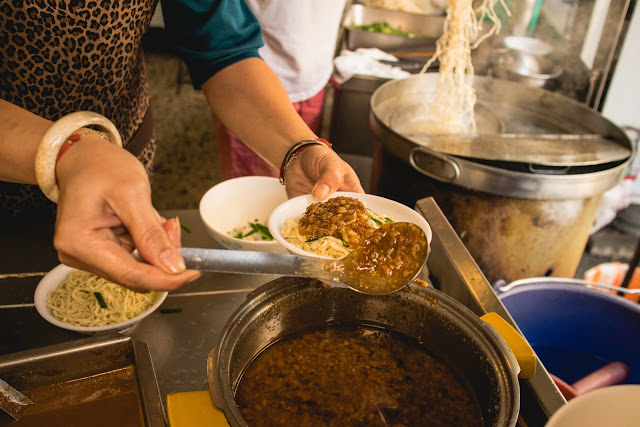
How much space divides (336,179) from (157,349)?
893 millimetres

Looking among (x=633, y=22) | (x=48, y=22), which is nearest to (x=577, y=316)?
(x=48, y=22)

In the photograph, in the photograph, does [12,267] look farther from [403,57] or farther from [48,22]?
[403,57]

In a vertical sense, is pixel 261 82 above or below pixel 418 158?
above

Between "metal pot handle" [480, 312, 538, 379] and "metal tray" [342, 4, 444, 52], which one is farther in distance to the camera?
"metal tray" [342, 4, 444, 52]

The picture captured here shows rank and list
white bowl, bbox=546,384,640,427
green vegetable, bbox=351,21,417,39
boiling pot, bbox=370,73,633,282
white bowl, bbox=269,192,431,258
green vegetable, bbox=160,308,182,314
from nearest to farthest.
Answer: white bowl, bbox=546,384,640,427 → white bowl, bbox=269,192,431,258 → green vegetable, bbox=160,308,182,314 → boiling pot, bbox=370,73,633,282 → green vegetable, bbox=351,21,417,39

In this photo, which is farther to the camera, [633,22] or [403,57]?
[403,57]

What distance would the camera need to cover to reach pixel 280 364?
146cm

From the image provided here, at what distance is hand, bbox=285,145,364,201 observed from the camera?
1751 mm

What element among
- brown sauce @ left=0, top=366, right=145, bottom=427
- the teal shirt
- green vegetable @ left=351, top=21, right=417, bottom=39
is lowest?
brown sauce @ left=0, top=366, right=145, bottom=427

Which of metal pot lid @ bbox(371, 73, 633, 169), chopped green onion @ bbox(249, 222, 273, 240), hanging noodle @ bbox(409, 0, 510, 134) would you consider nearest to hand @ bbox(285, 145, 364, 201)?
chopped green onion @ bbox(249, 222, 273, 240)

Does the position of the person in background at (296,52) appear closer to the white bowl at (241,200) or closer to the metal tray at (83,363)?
the white bowl at (241,200)

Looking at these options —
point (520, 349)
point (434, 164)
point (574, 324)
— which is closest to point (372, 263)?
point (520, 349)

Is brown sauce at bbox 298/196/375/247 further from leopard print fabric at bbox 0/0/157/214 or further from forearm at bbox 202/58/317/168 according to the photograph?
leopard print fabric at bbox 0/0/157/214

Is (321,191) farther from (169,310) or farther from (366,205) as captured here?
(169,310)
